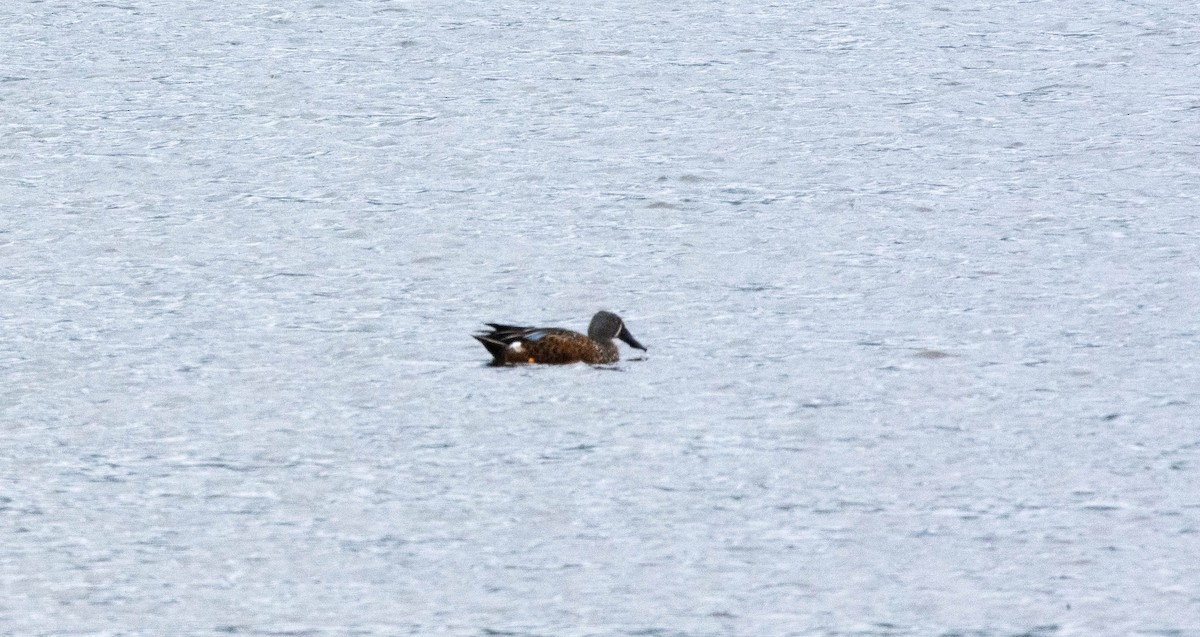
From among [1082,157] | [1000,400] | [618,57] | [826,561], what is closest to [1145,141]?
[1082,157]

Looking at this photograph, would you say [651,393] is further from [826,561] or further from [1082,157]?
[1082,157]

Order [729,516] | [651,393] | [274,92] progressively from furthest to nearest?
[274,92], [651,393], [729,516]

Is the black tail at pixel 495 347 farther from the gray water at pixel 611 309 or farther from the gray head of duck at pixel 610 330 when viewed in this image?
the gray head of duck at pixel 610 330

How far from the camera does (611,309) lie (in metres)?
11.2

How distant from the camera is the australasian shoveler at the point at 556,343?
33.4 ft

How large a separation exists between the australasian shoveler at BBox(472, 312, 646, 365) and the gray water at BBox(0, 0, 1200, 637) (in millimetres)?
101

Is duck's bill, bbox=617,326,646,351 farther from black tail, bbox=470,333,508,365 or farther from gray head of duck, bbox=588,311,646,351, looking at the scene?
black tail, bbox=470,333,508,365

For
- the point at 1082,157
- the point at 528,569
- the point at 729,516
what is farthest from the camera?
the point at 1082,157

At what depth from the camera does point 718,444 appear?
29.0 ft

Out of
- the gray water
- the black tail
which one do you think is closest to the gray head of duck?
the gray water

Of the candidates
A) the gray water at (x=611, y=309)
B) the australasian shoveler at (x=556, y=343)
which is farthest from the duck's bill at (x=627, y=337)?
the gray water at (x=611, y=309)

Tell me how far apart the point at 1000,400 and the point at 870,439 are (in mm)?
836

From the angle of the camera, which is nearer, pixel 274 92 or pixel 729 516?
pixel 729 516

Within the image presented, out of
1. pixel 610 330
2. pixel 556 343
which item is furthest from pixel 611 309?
pixel 556 343
